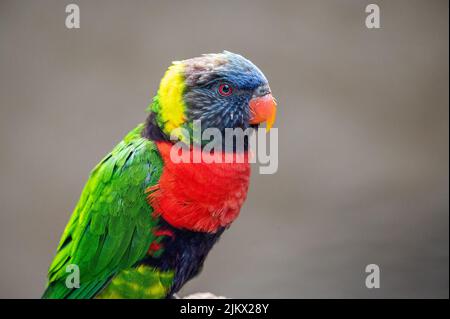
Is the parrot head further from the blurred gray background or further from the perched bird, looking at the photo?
the blurred gray background

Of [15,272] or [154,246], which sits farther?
[15,272]

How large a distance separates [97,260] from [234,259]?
102 inches

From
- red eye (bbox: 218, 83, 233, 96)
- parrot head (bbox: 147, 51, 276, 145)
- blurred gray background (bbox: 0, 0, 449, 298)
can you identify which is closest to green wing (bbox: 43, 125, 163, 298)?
parrot head (bbox: 147, 51, 276, 145)

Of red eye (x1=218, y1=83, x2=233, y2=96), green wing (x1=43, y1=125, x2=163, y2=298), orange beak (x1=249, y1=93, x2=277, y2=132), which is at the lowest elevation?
green wing (x1=43, y1=125, x2=163, y2=298)

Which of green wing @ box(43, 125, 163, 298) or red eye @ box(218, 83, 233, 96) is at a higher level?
red eye @ box(218, 83, 233, 96)

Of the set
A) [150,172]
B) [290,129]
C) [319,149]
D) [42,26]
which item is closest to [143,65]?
[42,26]

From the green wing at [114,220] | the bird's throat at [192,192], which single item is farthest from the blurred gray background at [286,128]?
the bird's throat at [192,192]

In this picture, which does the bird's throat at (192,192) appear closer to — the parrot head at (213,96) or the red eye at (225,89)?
the parrot head at (213,96)

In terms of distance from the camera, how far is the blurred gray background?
441cm

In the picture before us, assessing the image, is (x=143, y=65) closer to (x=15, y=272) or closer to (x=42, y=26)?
(x=42, y=26)

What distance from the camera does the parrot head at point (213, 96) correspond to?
95.0 inches

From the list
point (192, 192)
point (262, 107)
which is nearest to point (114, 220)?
point (192, 192)

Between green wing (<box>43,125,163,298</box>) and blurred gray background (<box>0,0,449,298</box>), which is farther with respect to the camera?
blurred gray background (<box>0,0,449,298</box>)
